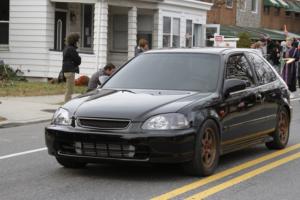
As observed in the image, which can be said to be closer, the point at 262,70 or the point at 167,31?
the point at 262,70

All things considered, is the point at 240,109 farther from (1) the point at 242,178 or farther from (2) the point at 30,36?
(2) the point at 30,36

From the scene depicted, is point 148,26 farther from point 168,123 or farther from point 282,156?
point 168,123

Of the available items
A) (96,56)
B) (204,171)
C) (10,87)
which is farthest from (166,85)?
(96,56)

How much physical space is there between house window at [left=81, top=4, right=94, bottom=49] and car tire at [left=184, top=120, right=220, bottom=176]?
19.5 m

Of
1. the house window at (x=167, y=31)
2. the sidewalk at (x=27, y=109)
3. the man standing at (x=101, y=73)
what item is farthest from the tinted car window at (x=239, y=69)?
the house window at (x=167, y=31)

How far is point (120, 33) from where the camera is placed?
27.9m

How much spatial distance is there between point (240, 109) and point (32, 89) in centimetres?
1318

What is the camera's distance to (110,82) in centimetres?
884

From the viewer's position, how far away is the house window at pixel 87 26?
88.4 ft

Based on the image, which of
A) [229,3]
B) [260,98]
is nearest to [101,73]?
[260,98]

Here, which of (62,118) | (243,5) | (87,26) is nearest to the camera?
(62,118)

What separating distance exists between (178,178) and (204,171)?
305mm

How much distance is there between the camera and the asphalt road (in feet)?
22.6

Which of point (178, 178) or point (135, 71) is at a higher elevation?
point (135, 71)
